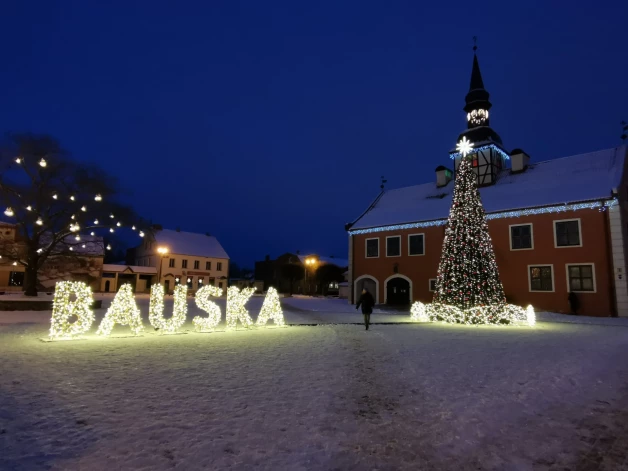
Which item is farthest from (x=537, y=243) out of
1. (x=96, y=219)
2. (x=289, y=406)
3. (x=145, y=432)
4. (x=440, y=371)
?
(x=96, y=219)

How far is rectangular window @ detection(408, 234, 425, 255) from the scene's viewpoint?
97.9ft

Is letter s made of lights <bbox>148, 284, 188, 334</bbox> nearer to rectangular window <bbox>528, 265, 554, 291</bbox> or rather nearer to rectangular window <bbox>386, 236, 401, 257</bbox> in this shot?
rectangular window <bbox>386, 236, 401, 257</bbox>

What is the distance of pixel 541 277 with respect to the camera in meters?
24.5

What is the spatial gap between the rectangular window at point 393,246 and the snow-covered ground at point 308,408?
69.7 ft

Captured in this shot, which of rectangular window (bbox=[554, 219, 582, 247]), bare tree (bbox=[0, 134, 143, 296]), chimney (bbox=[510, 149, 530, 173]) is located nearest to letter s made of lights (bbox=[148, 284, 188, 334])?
bare tree (bbox=[0, 134, 143, 296])

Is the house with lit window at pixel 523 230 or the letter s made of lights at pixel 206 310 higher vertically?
the house with lit window at pixel 523 230

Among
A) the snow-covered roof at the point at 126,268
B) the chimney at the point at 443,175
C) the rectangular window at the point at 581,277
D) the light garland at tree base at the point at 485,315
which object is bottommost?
the light garland at tree base at the point at 485,315

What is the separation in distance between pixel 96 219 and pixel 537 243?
27716 millimetres

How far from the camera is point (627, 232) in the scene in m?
22.7

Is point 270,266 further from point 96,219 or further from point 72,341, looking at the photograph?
point 72,341

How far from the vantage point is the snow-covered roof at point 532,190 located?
78.9 feet

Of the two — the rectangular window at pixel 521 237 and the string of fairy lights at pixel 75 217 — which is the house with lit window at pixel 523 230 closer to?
the rectangular window at pixel 521 237

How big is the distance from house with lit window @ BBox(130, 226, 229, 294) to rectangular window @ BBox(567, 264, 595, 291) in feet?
145

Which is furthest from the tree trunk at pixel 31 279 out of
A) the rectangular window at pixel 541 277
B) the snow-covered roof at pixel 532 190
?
the rectangular window at pixel 541 277
